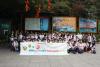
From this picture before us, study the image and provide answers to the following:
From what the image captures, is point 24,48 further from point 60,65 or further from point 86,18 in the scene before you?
point 86,18

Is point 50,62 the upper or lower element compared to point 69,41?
lower

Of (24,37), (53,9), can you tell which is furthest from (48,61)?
(53,9)

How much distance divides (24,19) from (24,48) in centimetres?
1549

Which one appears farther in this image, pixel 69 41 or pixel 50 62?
pixel 69 41

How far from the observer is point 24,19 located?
47.4 metres

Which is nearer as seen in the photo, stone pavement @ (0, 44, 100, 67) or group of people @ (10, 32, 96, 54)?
stone pavement @ (0, 44, 100, 67)

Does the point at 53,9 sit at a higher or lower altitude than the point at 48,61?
higher

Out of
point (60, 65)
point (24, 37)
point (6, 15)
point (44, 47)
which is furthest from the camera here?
point (6, 15)

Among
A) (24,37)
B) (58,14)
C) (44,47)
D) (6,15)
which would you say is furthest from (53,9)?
(44,47)

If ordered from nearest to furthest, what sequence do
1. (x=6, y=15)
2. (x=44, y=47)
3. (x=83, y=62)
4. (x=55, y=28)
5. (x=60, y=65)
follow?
1. (x=60, y=65)
2. (x=83, y=62)
3. (x=44, y=47)
4. (x=55, y=28)
5. (x=6, y=15)

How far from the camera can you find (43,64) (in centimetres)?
2559

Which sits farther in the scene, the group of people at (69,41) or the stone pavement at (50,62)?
the group of people at (69,41)

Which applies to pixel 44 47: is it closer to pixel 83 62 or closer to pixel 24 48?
pixel 24 48

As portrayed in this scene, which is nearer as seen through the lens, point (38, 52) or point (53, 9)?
point (38, 52)
